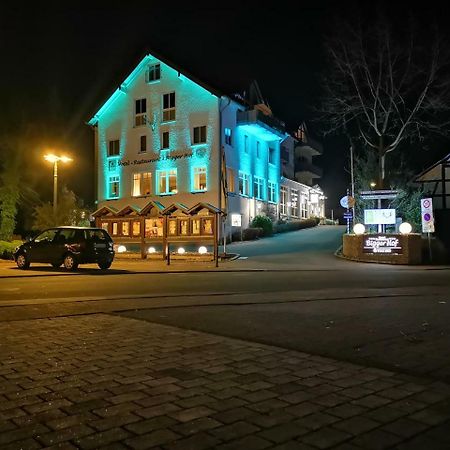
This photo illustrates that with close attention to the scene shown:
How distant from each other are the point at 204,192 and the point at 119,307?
29.9 m

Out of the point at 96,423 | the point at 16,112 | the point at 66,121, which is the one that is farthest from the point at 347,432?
the point at 66,121

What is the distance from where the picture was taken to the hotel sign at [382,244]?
28.4 m

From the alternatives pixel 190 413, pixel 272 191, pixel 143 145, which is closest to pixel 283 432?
pixel 190 413

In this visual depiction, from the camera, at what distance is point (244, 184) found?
43.5 meters

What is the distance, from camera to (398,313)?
30.0ft

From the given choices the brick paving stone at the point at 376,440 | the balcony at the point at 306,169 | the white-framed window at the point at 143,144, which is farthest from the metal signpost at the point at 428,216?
the balcony at the point at 306,169

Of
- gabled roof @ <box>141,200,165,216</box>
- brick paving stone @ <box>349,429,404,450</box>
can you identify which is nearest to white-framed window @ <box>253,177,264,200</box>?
gabled roof @ <box>141,200,165,216</box>

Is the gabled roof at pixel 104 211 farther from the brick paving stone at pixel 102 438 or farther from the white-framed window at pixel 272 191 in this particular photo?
the brick paving stone at pixel 102 438

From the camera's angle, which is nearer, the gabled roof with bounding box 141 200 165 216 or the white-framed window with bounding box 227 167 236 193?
the gabled roof with bounding box 141 200 165 216

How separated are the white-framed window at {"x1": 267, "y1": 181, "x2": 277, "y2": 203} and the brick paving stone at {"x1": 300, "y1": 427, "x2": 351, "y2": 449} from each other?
44667mm

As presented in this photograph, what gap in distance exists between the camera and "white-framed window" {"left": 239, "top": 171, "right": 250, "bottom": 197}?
4275 centimetres

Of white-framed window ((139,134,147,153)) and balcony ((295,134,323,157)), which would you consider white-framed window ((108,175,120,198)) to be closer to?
white-framed window ((139,134,147,153))

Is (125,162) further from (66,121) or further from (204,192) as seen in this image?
(66,121)

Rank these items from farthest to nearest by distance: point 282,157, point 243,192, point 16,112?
1. point 282,157
2. point 16,112
3. point 243,192
